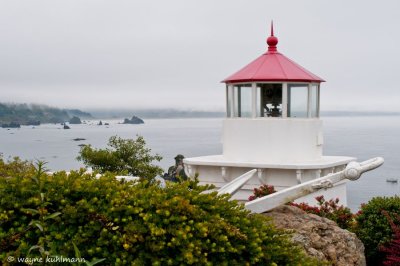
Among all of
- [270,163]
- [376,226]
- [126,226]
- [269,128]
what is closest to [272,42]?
[269,128]

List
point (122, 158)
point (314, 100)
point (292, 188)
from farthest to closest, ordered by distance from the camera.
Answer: point (122, 158), point (314, 100), point (292, 188)

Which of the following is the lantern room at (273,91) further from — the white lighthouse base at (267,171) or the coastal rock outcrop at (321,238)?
the coastal rock outcrop at (321,238)

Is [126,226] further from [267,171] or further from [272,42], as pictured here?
[272,42]

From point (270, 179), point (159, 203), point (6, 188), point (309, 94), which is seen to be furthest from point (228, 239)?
point (309, 94)

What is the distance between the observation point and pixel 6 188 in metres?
5.18

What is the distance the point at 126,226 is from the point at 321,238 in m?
2.90

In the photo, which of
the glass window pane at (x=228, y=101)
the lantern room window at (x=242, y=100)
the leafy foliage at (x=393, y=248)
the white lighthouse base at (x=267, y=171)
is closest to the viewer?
the leafy foliage at (x=393, y=248)

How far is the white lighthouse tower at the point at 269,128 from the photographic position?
13.1 meters

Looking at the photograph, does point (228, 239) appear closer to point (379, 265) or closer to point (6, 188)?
point (6, 188)

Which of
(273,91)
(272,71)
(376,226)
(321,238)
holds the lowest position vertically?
(376,226)

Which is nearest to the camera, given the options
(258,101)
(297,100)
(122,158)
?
(258,101)

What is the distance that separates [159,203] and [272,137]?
8.58 m

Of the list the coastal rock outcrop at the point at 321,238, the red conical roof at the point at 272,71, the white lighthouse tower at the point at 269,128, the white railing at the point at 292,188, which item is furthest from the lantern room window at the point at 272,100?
the coastal rock outcrop at the point at 321,238

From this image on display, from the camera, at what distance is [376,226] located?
26.6 ft
